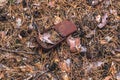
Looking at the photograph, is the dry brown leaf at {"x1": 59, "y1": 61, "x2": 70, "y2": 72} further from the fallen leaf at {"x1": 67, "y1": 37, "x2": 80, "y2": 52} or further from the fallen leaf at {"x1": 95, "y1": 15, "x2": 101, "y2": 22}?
the fallen leaf at {"x1": 95, "y1": 15, "x2": 101, "y2": 22}

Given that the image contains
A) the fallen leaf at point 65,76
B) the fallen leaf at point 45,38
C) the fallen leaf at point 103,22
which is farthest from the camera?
the fallen leaf at point 103,22

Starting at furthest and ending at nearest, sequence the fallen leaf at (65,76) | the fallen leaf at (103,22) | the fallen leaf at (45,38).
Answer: the fallen leaf at (103,22)
the fallen leaf at (45,38)
the fallen leaf at (65,76)

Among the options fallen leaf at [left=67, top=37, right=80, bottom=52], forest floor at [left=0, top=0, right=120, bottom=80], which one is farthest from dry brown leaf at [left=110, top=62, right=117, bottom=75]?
fallen leaf at [left=67, top=37, right=80, bottom=52]

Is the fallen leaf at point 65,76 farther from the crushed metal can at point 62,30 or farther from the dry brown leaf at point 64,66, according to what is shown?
the crushed metal can at point 62,30

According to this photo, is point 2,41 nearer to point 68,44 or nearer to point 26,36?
point 26,36

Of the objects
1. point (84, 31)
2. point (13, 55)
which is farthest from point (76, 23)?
point (13, 55)

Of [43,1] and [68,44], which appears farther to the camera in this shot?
[43,1]

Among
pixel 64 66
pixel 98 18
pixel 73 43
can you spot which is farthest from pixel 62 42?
pixel 98 18

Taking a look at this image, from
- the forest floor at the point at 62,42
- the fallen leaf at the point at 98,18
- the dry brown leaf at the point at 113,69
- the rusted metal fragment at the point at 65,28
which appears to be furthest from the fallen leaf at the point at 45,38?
the dry brown leaf at the point at 113,69

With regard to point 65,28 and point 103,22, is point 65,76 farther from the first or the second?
point 103,22
